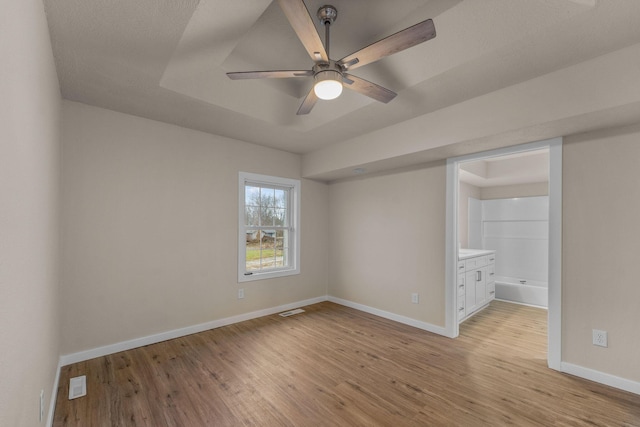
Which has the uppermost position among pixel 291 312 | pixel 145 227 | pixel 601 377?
pixel 145 227

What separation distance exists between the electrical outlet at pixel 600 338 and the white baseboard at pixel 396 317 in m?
1.36

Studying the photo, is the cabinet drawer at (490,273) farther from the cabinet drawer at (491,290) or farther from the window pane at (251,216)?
the window pane at (251,216)

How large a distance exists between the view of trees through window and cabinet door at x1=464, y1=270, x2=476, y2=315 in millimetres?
2648

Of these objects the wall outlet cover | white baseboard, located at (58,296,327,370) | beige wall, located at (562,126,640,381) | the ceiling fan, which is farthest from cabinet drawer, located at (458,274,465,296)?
the wall outlet cover

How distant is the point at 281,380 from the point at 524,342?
9.05 ft

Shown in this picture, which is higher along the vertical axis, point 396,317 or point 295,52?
point 295,52

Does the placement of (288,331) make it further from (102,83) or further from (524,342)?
(102,83)

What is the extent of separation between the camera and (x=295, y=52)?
2689 millimetres

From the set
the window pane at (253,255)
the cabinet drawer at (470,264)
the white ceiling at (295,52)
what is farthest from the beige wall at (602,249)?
the window pane at (253,255)

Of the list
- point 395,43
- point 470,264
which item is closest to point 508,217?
point 470,264

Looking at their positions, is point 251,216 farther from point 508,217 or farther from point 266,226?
point 508,217

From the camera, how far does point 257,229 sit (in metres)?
4.23

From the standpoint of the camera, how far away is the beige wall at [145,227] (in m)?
2.77

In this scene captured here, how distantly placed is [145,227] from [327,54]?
2639mm
